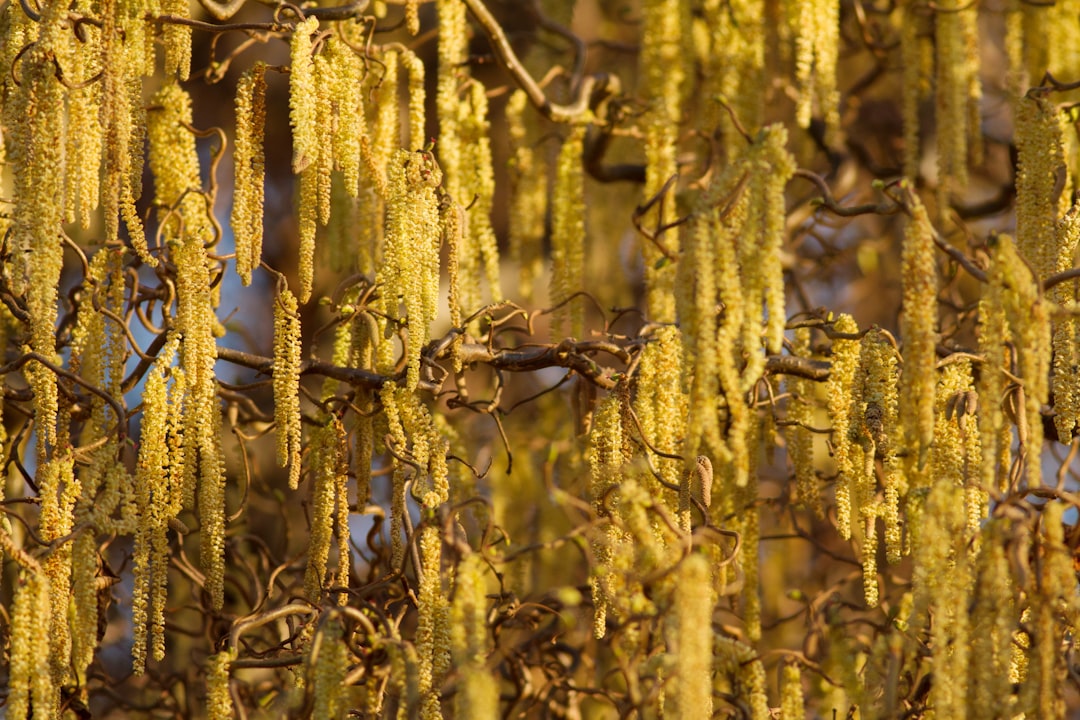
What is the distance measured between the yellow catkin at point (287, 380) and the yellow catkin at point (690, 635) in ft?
3.03

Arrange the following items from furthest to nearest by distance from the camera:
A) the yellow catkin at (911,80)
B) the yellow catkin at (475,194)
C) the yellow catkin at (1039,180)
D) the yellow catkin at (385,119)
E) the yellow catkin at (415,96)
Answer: the yellow catkin at (911,80)
the yellow catkin at (475,194)
the yellow catkin at (385,119)
the yellow catkin at (415,96)
the yellow catkin at (1039,180)

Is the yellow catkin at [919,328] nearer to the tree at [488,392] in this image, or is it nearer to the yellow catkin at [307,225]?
the tree at [488,392]

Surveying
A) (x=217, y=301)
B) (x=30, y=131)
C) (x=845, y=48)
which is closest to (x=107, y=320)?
(x=217, y=301)

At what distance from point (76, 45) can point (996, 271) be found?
1.92 meters

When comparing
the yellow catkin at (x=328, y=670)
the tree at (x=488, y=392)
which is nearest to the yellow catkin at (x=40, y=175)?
the tree at (x=488, y=392)

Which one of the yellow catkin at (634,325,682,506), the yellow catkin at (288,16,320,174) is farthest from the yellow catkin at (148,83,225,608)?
the yellow catkin at (634,325,682,506)

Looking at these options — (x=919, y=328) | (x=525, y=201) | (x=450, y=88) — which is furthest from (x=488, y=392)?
(x=919, y=328)

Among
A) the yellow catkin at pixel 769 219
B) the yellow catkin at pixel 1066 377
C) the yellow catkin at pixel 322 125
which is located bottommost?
the yellow catkin at pixel 1066 377

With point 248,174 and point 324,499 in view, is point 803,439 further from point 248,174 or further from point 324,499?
point 248,174

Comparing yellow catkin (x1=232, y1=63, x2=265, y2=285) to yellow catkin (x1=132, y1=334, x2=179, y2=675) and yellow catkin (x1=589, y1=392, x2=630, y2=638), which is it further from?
yellow catkin (x1=589, y1=392, x2=630, y2=638)

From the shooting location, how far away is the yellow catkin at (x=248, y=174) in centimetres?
246

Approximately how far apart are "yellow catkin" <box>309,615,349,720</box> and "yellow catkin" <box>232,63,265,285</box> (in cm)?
80

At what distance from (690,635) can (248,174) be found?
4.60 ft

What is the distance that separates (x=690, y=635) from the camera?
191cm
